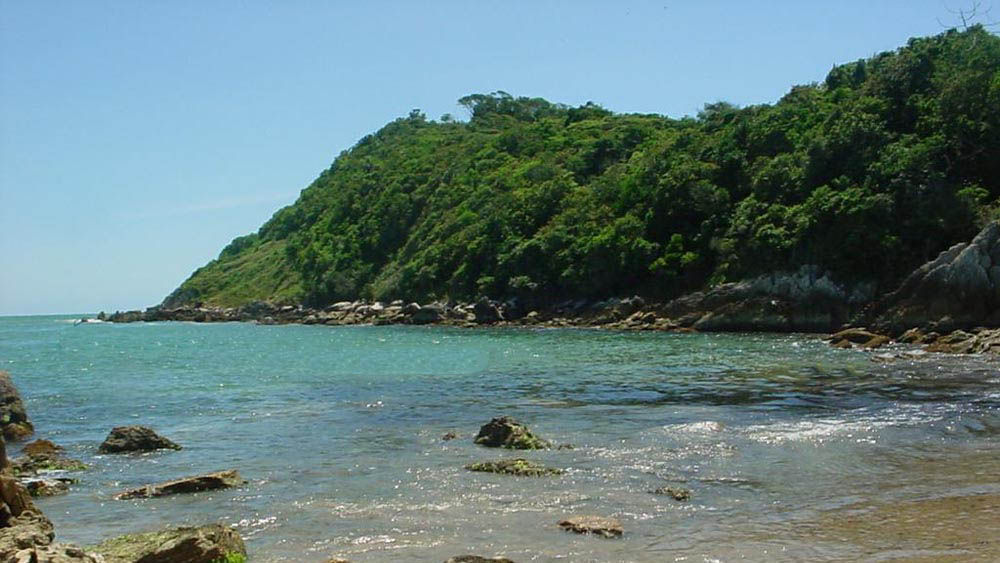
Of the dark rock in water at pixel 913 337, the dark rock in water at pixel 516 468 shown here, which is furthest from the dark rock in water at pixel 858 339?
the dark rock in water at pixel 516 468

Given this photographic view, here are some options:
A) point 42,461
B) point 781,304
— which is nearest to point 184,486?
point 42,461

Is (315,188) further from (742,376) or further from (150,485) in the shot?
(150,485)

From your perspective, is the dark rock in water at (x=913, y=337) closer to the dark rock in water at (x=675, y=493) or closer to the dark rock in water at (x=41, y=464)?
the dark rock in water at (x=675, y=493)

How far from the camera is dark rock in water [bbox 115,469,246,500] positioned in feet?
48.2

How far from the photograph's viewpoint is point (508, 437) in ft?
61.1

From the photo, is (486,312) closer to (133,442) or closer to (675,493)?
(133,442)

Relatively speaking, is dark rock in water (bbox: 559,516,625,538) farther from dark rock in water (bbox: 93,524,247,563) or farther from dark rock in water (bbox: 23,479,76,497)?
dark rock in water (bbox: 23,479,76,497)

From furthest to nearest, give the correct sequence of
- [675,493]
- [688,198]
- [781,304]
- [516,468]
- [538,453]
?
1. [688,198]
2. [781,304]
3. [538,453]
4. [516,468]
5. [675,493]

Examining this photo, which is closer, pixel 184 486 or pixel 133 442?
pixel 184 486

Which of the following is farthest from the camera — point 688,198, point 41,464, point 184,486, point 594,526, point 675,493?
point 688,198

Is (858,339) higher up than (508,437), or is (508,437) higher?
(858,339)

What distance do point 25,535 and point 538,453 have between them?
10645 millimetres

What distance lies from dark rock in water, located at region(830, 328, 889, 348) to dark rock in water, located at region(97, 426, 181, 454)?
120ft

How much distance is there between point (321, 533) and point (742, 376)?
23.7 metres
